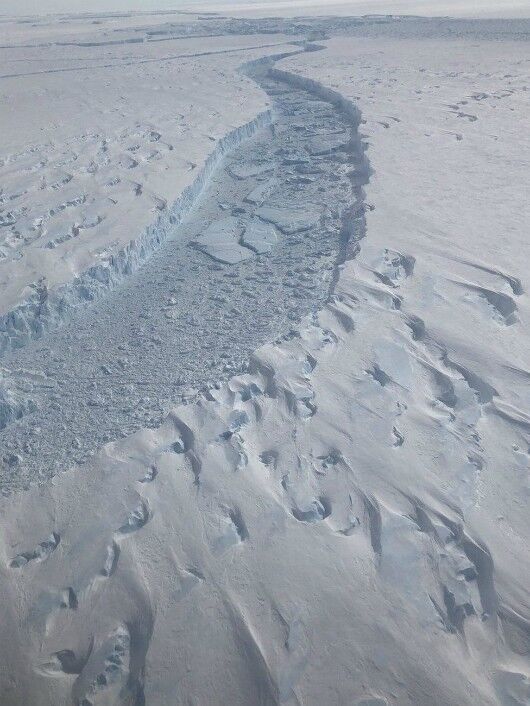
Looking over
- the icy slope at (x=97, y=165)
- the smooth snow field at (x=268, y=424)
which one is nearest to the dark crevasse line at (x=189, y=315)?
the smooth snow field at (x=268, y=424)

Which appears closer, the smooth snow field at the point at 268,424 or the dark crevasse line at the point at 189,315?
the smooth snow field at the point at 268,424

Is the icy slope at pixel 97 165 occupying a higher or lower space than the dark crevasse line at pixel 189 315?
higher

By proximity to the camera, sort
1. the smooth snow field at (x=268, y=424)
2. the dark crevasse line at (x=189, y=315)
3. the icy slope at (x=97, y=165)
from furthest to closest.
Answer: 1. the icy slope at (x=97, y=165)
2. the dark crevasse line at (x=189, y=315)
3. the smooth snow field at (x=268, y=424)

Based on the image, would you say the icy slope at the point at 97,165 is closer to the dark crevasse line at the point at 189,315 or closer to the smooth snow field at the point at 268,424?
the smooth snow field at the point at 268,424

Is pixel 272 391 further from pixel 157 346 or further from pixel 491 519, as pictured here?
pixel 491 519

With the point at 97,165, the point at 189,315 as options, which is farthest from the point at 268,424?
the point at 97,165

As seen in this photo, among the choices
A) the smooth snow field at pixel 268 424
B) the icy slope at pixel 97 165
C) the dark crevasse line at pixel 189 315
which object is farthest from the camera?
the icy slope at pixel 97 165

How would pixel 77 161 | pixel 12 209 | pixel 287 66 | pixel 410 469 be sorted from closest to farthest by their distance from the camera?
pixel 410 469
pixel 12 209
pixel 77 161
pixel 287 66

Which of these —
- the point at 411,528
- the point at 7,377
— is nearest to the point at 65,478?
the point at 7,377
